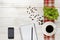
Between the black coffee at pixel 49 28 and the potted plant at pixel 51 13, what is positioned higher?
the potted plant at pixel 51 13

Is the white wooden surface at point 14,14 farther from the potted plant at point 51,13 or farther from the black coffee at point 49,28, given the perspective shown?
the black coffee at point 49,28

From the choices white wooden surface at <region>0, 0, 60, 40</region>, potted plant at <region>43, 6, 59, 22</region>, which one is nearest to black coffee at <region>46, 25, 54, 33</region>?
potted plant at <region>43, 6, 59, 22</region>

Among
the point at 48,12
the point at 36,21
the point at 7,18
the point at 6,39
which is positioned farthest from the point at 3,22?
the point at 48,12

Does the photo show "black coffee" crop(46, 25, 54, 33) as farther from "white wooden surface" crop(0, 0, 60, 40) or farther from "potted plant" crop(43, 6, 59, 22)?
"white wooden surface" crop(0, 0, 60, 40)

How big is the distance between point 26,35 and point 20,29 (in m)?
0.10

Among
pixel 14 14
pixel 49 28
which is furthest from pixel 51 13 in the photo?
pixel 14 14

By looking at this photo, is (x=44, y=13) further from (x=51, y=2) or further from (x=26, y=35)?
(x=26, y=35)

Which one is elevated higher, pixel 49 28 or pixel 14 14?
pixel 14 14

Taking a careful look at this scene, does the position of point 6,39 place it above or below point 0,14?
below

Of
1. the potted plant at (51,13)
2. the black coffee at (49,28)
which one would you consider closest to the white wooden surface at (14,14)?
the potted plant at (51,13)

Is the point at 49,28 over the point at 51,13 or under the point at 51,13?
under

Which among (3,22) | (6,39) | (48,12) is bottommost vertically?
(6,39)

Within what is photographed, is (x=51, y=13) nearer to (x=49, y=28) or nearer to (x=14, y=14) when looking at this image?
(x=49, y=28)

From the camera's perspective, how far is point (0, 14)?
191 cm
